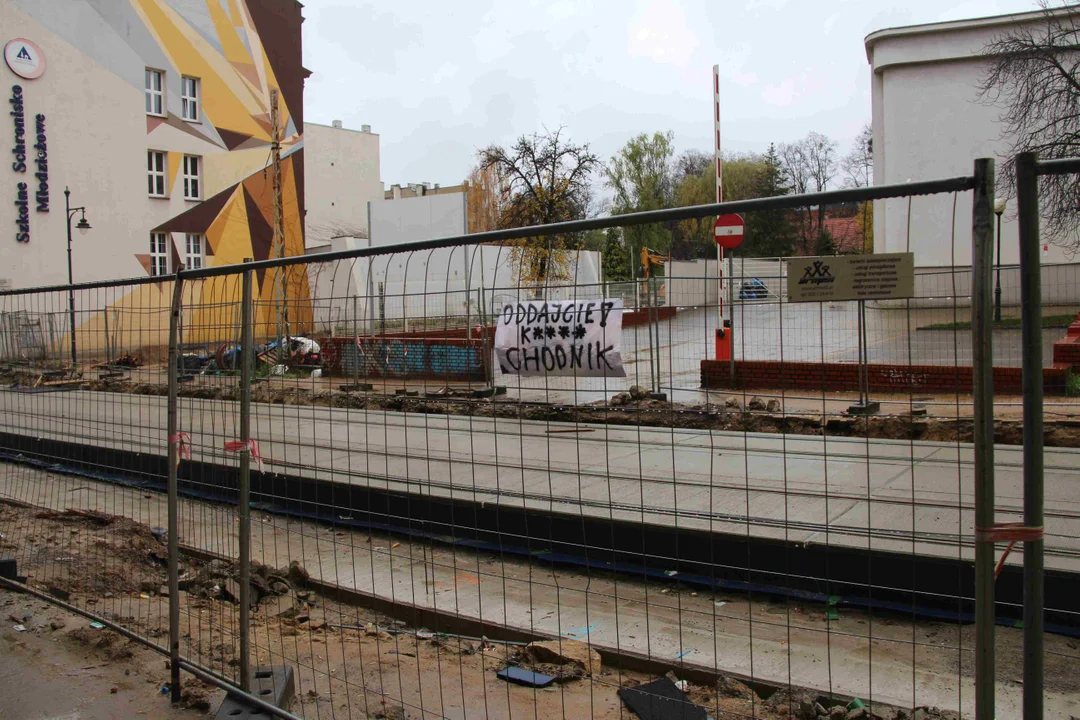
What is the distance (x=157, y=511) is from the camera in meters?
9.51

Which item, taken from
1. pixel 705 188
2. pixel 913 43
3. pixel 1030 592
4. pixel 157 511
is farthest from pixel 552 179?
pixel 705 188

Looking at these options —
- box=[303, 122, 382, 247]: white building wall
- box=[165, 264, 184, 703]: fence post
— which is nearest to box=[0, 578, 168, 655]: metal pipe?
box=[165, 264, 184, 703]: fence post

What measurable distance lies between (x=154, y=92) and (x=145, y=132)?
220cm

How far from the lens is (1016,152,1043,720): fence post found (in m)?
2.05

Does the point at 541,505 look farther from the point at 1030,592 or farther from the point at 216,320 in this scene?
the point at 1030,592

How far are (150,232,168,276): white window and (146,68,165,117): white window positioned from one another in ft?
16.5

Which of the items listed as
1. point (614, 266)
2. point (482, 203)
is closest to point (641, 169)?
point (482, 203)

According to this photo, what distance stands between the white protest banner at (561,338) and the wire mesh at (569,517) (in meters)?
0.08

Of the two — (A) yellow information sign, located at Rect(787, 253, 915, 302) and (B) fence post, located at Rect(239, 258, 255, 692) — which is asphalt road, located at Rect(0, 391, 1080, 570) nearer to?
(B) fence post, located at Rect(239, 258, 255, 692)

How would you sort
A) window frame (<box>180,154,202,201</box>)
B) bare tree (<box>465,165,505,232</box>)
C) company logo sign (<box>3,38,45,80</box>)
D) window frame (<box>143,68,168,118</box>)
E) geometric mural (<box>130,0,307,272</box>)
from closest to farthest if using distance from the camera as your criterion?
company logo sign (<box>3,38,45,80</box>)
window frame (<box>143,68,168,118</box>)
geometric mural (<box>130,0,307,272</box>)
window frame (<box>180,154,202,201</box>)
bare tree (<box>465,165,505,232</box>)

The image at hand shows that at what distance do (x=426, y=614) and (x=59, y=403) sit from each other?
4224 millimetres

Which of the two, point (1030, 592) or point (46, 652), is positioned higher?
point (1030, 592)

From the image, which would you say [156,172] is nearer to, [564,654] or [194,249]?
[194,249]

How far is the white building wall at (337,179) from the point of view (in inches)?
2437
